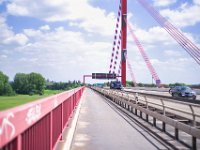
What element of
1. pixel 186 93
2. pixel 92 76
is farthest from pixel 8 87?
pixel 186 93

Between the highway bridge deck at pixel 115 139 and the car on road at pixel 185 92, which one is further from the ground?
the car on road at pixel 185 92

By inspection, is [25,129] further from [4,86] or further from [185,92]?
[4,86]

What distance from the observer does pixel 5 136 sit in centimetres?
326

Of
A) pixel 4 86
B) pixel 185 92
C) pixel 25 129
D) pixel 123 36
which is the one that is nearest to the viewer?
pixel 25 129

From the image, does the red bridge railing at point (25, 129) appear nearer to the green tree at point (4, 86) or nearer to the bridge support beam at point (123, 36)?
the bridge support beam at point (123, 36)

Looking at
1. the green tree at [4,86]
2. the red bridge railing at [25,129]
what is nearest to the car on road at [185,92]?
the red bridge railing at [25,129]

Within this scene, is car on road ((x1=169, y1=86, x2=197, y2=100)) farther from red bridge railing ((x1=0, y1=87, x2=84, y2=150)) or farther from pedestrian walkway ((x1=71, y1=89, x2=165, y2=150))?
red bridge railing ((x1=0, y1=87, x2=84, y2=150))

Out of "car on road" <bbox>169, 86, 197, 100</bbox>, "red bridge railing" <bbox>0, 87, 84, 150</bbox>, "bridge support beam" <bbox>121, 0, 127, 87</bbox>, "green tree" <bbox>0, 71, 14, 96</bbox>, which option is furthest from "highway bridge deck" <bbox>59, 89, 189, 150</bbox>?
"green tree" <bbox>0, 71, 14, 96</bbox>

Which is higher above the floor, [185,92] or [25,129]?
[185,92]

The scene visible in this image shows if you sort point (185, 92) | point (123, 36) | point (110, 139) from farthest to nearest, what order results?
point (123, 36)
point (185, 92)
point (110, 139)

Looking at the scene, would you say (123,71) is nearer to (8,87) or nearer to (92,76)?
(92,76)

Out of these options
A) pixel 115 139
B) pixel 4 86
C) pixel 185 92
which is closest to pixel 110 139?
pixel 115 139

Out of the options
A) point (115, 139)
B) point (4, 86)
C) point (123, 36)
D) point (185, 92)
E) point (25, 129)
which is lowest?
point (115, 139)

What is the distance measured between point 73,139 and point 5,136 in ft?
26.9
